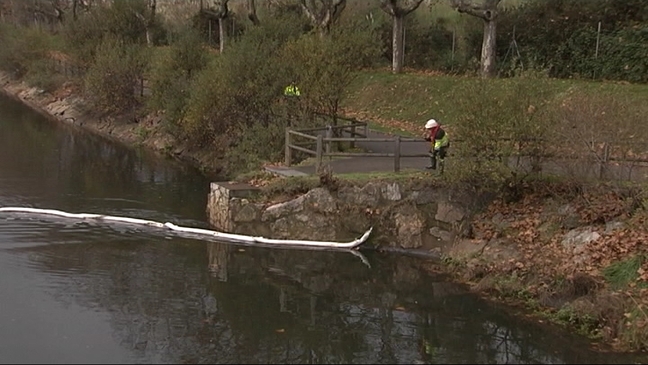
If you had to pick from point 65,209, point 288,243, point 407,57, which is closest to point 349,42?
point 288,243

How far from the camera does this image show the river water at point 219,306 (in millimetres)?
13539

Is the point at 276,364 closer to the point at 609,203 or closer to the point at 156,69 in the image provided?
the point at 609,203

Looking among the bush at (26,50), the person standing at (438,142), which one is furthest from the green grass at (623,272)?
the bush at (26,50)

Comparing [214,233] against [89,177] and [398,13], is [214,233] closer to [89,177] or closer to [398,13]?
[89,177]

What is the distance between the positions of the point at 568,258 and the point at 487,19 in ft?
57.4

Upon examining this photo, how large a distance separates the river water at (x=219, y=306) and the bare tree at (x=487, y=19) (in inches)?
592

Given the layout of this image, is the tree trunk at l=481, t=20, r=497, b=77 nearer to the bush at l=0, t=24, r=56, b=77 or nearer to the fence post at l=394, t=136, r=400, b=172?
the fence post at l=394, t=136, r=400, b=172

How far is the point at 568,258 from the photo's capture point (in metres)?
16.9

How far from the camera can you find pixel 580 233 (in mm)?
17484

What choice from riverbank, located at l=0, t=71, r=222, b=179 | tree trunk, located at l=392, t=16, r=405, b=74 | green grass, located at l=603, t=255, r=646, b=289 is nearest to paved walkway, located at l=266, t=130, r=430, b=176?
green grass, located at l=603, t=255, r=646, b=289

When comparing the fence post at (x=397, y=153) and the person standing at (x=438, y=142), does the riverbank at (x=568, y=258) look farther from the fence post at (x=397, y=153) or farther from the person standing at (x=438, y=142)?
the person standing at (x=438, y=142)


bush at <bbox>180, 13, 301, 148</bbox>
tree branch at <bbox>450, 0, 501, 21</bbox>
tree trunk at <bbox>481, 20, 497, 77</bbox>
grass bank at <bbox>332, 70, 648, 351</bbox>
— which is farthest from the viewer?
tree trunk at <bbox>481, 20, 497, 77</bbox>

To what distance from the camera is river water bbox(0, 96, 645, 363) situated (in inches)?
533

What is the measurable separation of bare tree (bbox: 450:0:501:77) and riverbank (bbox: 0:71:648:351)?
45.8ft
